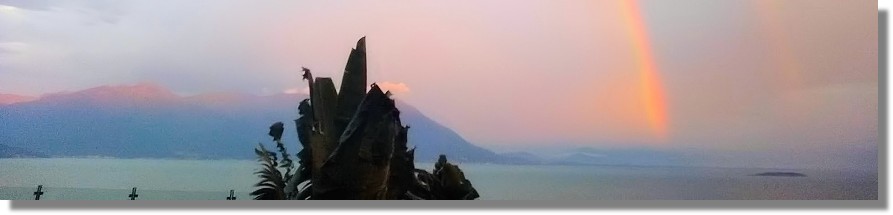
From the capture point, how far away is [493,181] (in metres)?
3.67

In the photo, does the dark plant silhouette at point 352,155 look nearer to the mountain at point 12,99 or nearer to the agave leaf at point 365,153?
the agave leaf at point 365,153

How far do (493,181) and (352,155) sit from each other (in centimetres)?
79

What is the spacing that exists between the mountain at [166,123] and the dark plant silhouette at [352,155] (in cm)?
9

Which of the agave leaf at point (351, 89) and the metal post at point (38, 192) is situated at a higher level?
the agave leaf at point (351, 89)

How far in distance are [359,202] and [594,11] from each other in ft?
5.46

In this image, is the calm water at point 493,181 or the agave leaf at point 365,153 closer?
the agave leaf at point 365,153

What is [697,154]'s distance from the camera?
371 cm

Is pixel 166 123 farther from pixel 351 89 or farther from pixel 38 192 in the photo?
pixel 351 89

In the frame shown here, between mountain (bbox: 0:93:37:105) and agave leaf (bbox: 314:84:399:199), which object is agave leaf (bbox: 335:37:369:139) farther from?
mountain (bbox: 0:93:37:105)

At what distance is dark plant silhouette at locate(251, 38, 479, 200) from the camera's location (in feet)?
11.0

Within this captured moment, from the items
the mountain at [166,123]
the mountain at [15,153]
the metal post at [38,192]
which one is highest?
the mountain at [166,123]

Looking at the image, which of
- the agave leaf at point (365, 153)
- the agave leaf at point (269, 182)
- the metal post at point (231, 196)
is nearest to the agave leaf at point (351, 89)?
the agave leaf at point (365, 153)

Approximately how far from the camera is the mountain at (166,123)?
3674mm

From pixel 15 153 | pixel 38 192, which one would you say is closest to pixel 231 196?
pixel 38 192
